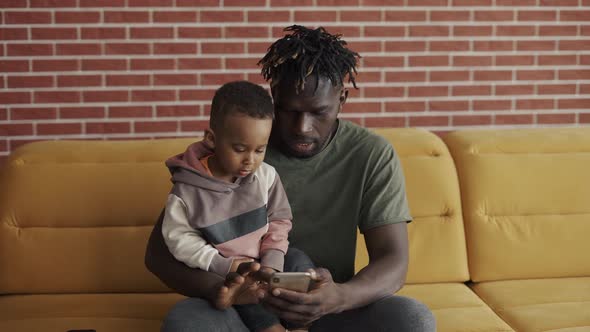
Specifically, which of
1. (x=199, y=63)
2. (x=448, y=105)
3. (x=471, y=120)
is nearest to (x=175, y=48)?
(x=199, y=63)

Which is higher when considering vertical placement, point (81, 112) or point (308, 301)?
point (81, 112)

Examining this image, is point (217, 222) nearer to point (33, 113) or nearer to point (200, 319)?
point (200, 319)

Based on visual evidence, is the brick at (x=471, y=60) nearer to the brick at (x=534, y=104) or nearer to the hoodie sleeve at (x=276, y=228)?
the brick at (x=534, y=104)

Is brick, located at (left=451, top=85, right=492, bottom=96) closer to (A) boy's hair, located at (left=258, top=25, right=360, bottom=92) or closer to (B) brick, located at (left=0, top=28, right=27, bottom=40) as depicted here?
(A) boy's hair, located at (left=258, top=25, right=360, bottom=92)

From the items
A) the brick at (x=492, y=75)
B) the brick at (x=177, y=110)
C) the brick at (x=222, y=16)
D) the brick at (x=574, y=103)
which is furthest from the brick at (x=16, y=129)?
the brick at (x=574, y=103)

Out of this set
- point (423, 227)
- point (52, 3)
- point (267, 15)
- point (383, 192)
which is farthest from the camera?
point (267, 15)

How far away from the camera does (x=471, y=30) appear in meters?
3.66

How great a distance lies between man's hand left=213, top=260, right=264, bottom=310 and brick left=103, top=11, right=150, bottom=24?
1.68 m

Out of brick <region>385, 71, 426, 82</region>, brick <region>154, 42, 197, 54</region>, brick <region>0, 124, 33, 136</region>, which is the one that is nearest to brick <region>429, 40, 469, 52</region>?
brick <region>385, 71, 426, 82</region>

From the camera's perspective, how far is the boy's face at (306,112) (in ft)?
7.39

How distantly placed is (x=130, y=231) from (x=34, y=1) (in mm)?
1251

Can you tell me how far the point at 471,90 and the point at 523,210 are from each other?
0.96 meters

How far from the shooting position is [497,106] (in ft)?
12.3

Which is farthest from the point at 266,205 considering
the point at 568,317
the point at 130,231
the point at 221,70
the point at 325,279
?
the point at 221,70
